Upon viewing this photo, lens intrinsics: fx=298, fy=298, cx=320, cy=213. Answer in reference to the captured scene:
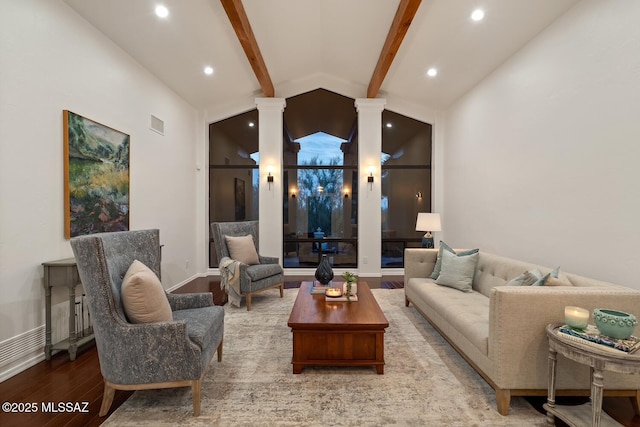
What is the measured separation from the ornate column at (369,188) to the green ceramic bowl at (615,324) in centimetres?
422

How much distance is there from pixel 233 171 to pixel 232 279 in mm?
2864

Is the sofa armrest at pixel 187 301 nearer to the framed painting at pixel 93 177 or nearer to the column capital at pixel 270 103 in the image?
the framed painting at pixel 93 177

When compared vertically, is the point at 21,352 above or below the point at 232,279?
below

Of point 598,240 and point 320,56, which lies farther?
point 320,56

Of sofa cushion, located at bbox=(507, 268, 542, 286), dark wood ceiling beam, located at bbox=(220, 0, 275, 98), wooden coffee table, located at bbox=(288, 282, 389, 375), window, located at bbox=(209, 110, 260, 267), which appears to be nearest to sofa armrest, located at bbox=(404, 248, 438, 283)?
sofa cushion, located at bbox=(507, 268, 542, 286)

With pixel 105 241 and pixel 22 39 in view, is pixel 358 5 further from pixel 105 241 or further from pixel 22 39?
pixel 105 241

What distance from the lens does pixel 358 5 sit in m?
3.74

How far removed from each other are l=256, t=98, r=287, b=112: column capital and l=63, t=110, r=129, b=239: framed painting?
270 centimetres

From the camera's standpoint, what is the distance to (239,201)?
19.8 feet

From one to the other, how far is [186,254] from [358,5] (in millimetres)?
4676

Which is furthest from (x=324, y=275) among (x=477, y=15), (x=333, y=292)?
(x=477, y=15)

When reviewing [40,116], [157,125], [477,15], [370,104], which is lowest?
[40,116]

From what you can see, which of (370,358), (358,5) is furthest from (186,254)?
(358,5)

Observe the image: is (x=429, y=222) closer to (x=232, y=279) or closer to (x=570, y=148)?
(x=570, y=148)
